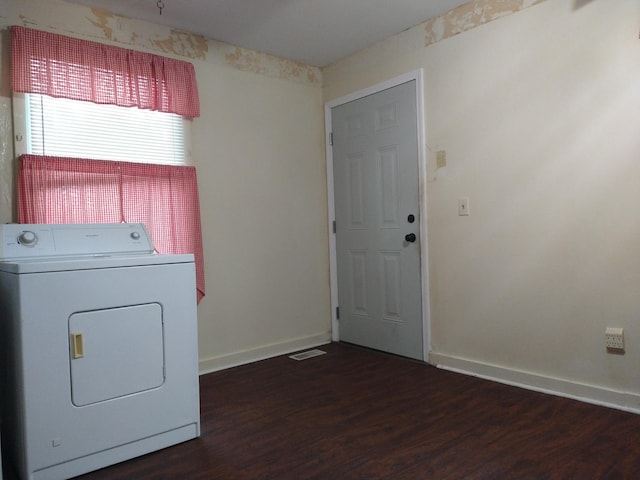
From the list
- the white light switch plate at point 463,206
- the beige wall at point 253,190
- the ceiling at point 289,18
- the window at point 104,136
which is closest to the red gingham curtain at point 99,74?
the window at point 104,136

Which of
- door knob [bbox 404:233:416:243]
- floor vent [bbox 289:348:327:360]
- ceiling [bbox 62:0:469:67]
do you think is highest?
ceiling [bbox 62:0:469:67]

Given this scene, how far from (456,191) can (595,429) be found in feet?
4.89

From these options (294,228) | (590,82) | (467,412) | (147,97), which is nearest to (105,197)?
(147,97)

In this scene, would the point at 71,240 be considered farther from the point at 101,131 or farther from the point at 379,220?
the point at 379,220

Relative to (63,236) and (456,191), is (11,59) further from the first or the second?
(456,191)

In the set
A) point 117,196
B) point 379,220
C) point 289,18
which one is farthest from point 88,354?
point 289,18

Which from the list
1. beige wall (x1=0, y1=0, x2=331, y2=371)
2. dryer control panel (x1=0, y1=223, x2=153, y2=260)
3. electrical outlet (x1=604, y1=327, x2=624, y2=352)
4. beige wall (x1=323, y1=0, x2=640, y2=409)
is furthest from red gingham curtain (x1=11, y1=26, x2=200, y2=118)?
electrical outlet (x1=604, y1=327, x2=624, y2=352)

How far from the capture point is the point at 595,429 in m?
1.96

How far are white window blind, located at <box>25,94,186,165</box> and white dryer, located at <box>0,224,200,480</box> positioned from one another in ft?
2.02

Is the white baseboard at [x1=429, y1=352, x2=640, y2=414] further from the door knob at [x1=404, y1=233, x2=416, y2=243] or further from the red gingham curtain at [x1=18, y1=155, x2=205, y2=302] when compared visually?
the red gingham curtain at [x1=18, y1=155, x2=205, y2=302]

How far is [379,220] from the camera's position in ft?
10.9

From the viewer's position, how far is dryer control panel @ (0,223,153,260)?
199cm

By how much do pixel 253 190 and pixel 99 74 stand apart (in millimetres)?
1241

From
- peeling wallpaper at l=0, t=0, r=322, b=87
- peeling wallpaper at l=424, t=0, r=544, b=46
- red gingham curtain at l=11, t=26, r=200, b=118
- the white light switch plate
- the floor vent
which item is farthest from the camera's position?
the floor vent
